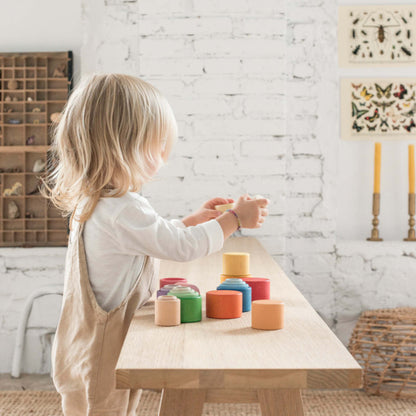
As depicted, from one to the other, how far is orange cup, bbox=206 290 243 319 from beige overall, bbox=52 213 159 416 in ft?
0.65

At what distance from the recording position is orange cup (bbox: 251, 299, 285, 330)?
1079 mm

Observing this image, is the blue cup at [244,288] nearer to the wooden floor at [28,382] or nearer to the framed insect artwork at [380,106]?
the wooden floor at [28,382]

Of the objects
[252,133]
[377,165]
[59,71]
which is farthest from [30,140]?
[377,165]

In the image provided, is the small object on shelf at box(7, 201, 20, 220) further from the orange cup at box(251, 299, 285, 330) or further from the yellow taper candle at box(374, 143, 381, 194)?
the orange cup at box(251, 299, 285, 330)

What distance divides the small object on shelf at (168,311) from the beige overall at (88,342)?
0.17 metres

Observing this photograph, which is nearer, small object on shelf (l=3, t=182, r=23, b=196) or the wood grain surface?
the wood grain surface

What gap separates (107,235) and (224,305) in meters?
0.30

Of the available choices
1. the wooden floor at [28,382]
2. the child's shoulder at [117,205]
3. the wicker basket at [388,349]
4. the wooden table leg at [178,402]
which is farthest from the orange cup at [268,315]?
the wooden floor at [28,382]

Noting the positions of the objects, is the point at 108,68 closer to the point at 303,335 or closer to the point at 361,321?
the point at 361,321

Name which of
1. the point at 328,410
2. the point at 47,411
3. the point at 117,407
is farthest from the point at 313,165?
the point at 117,407

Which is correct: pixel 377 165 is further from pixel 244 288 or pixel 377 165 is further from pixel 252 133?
pixel 244 288

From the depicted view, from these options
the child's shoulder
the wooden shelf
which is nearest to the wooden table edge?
the child's shoulder

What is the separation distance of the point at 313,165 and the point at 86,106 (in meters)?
1.66

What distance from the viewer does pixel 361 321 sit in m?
2.65
